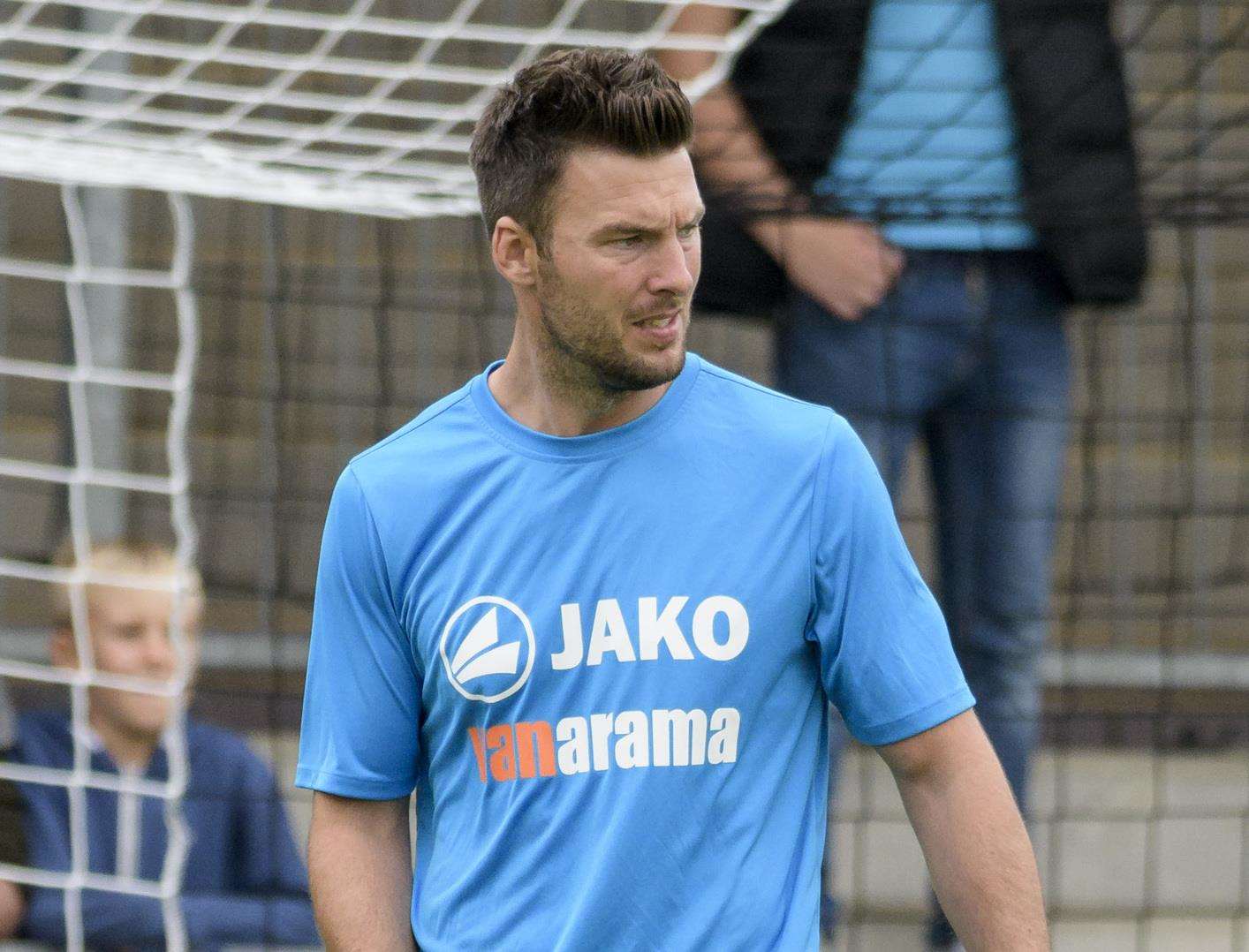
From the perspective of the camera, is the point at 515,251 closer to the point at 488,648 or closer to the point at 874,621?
the point at 488,648

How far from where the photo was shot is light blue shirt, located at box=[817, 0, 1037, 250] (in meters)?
3.37

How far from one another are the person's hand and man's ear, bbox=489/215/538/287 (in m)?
1.56

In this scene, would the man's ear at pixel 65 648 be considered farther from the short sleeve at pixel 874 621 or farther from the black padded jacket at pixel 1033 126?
the short sleeve at pixel 874 621

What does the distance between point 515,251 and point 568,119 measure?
0.55 feet

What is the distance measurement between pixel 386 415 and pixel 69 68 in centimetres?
206

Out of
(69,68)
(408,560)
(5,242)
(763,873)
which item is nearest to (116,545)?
(69,68)

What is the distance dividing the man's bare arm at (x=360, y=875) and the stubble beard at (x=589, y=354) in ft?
1.68

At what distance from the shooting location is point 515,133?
1.83m

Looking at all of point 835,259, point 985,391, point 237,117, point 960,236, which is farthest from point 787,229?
point 237,117

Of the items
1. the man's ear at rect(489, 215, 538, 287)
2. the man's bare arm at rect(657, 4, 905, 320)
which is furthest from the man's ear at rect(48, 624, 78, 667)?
→ the man's ear at rect(489, 215, 538, 287)

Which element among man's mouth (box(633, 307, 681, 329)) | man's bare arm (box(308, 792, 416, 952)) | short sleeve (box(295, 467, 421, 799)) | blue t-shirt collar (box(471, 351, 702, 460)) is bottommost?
man's bare arm (box(308, 792, 416, 952))

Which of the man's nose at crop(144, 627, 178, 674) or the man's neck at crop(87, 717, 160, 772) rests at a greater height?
the man's nose at crop(144, 627, 178, 674)

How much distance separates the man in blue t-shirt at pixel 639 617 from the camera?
5.86 feet

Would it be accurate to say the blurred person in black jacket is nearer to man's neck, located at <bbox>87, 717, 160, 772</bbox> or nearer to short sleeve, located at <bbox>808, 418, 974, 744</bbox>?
man's neck, located at <bbox>87, 717, 160, 772</bbox>
